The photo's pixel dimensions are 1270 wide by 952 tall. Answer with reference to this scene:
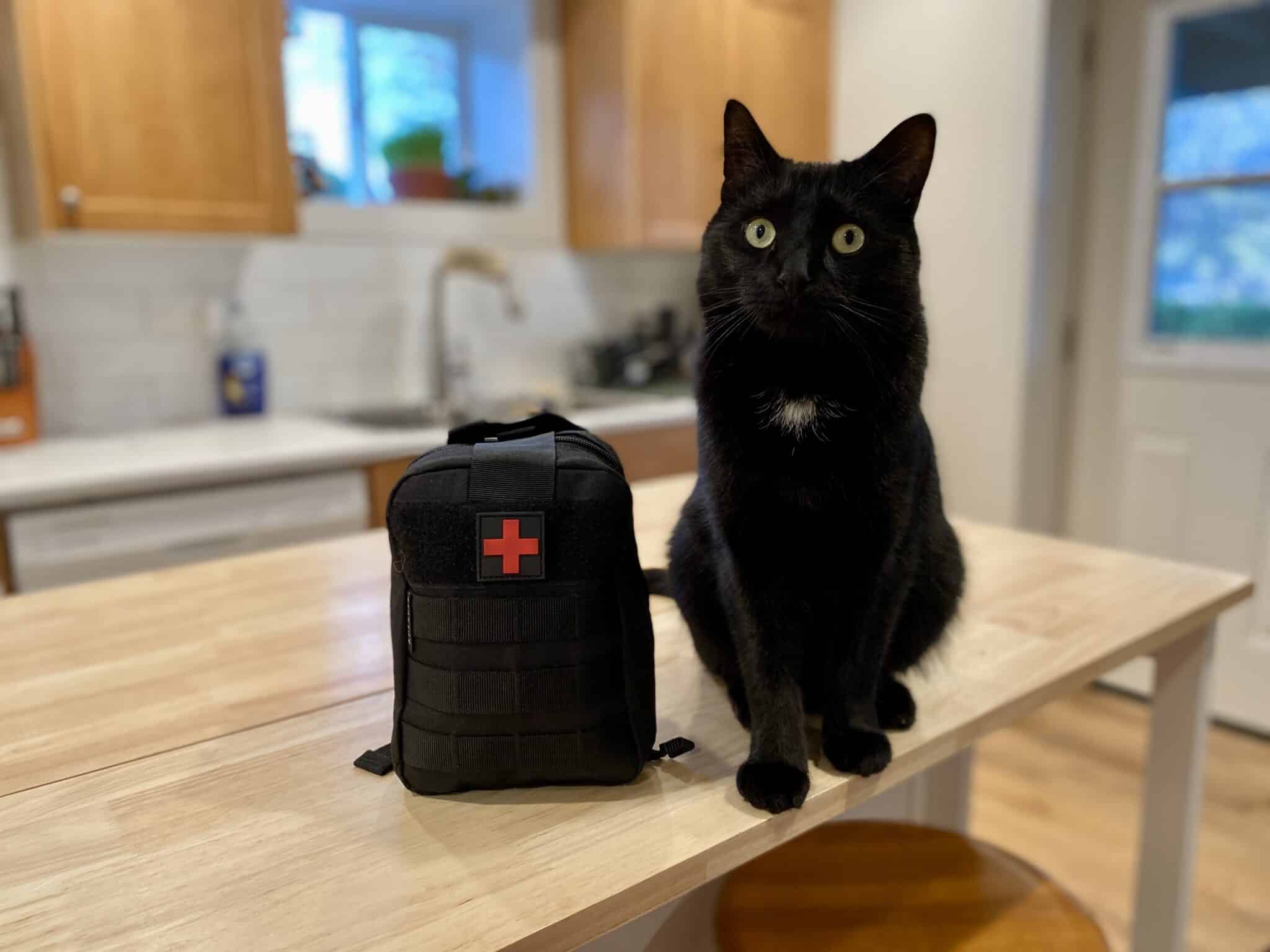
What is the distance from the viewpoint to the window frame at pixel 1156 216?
8.37 feet

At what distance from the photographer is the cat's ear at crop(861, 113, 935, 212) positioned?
0.71 m

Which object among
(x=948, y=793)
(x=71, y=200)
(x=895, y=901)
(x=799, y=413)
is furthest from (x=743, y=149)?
(x=71, y=200)

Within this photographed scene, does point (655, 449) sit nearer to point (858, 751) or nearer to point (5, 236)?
point (5, 236)

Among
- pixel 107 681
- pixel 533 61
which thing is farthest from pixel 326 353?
pixel 107 681

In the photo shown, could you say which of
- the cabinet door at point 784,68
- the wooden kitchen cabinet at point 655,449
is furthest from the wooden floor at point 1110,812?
the cabinet door at point 784,68

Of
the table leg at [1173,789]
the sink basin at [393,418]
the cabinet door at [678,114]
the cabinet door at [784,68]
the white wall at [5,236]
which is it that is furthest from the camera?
the cabinet door at [784,68]

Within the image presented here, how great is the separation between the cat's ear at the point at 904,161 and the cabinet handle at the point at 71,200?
6.23 ft

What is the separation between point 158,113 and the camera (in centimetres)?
207

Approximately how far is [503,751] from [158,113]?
1963mm

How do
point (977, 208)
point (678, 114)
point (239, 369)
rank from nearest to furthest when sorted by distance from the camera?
point (239, 369) < point (977, 208) < point (678, 114)

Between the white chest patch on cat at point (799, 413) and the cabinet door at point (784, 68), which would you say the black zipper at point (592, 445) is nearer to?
the white chest patch on cat at point (799, 413)

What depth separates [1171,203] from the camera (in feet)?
8.75

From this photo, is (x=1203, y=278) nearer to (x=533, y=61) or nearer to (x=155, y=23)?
(x=533, y=61)

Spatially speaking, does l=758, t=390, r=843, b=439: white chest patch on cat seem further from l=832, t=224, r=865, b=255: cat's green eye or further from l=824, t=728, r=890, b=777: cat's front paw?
l=824, t=728, r=890, b=777: cat's front paw
